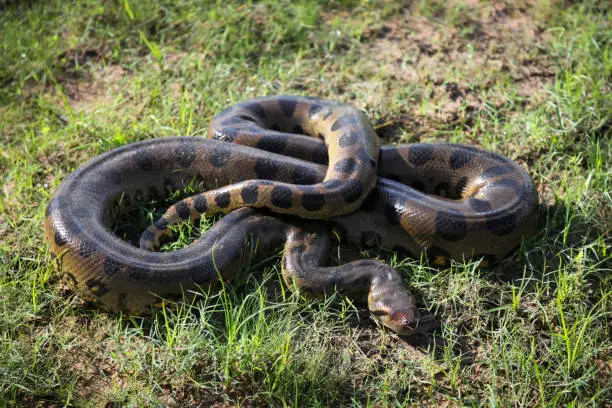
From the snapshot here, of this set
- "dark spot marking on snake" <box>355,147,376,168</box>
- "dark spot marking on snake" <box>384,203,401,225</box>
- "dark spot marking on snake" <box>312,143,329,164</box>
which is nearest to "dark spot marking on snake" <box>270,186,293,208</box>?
"dark spot marking on snake" <box>355,147,376,168</box>

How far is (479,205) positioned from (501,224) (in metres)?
0.32

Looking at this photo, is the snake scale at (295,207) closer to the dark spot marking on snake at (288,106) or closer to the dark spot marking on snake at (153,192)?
the dark spot marking on snake at (153,192)

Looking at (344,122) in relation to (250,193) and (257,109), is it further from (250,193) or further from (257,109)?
(250,193)

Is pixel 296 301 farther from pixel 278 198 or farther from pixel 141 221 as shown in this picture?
pixel 141 221

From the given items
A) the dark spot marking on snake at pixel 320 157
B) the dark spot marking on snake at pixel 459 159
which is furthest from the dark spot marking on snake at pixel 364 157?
the dark spot marking on snake at pixel 459 159

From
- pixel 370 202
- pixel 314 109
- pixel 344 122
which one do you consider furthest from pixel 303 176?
pixel 314 109

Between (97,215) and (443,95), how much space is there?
485cm

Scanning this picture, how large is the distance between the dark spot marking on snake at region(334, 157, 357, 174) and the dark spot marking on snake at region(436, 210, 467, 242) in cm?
102

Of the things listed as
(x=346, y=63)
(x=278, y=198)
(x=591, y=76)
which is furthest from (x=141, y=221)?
(x=591, y=76)

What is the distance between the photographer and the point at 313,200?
6.52 metres

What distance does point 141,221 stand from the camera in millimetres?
7180

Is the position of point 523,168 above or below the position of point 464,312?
above

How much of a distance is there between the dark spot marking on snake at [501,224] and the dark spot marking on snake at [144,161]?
Answer: 142 inches

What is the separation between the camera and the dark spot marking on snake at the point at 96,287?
6020 mm
